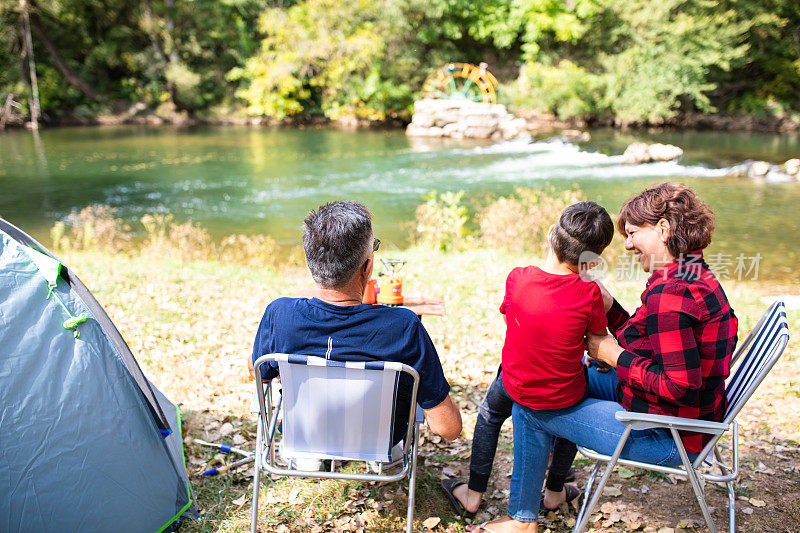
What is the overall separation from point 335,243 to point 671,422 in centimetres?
127

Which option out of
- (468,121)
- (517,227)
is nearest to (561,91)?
(468,121)

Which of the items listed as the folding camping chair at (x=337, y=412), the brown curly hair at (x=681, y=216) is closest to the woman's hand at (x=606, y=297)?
the brown curly hair at (x=681, y=216)

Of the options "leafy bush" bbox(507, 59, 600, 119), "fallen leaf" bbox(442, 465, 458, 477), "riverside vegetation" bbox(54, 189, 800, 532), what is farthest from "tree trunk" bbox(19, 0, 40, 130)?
"fallen leaf" bbox(442, 465, 458, 477)

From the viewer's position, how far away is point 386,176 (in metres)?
14.2

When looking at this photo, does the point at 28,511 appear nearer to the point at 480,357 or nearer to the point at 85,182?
the point at 480,357

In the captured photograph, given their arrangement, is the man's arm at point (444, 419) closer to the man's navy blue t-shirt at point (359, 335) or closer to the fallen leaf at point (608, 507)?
the man's navy blue t-shirt at point (359, 335)

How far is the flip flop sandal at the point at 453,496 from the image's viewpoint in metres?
2.59

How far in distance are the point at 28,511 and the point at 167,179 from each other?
12.8 m

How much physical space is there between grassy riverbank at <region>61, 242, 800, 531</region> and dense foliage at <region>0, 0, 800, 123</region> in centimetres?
1715

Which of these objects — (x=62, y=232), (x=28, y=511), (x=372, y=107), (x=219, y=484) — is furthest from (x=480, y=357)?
(x=372, y=107)

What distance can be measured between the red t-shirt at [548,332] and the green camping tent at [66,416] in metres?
1.54

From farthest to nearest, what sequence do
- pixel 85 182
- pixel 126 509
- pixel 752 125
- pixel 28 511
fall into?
1. pixel 752 125
2. pixel 85 182
3. pixel 126 509
4. pixel 28 511

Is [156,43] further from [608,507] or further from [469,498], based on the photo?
[608,507]

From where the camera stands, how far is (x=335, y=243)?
2.01 meters
